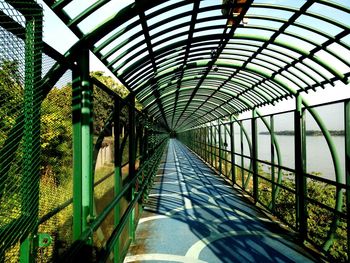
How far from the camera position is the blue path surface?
442 centimetres

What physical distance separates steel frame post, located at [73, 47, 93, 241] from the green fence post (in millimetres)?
787

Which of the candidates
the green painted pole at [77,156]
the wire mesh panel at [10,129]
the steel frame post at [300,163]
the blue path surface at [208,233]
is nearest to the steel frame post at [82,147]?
the green painted pole at [77,156]

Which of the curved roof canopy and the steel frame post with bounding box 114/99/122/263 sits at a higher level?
the curved roof canopy

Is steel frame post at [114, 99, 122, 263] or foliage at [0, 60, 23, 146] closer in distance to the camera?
foliage at [0, 60, 23, 146]

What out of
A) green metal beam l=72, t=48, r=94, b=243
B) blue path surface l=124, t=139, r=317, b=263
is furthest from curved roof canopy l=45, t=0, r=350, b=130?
blue path surface l=124, t=139, r=317, b=263

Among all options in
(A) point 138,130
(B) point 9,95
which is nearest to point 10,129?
(B) point 9,95

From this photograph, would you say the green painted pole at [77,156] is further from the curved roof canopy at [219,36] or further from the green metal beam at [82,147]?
the curved roof canopy at [219,36]

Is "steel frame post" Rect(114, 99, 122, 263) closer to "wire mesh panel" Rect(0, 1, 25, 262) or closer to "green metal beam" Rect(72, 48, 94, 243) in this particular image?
"green metal beam" Rect(72, 48, 94, 243)

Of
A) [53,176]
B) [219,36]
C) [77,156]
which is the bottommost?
[53,176]

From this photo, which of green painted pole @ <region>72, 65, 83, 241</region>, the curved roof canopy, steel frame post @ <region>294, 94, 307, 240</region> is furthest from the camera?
steel frame post @ <region>294, 94, 307, 240</region>

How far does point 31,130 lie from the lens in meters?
1.52

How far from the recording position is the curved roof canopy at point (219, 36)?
3.49 m

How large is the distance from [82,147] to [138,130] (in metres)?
4.53

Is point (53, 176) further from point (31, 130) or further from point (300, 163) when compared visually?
point (300, 163)
